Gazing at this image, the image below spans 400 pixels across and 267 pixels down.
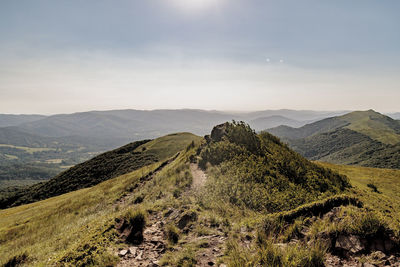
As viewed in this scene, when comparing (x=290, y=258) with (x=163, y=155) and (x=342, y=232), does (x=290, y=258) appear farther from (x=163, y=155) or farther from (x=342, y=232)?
(x=163, y=155)

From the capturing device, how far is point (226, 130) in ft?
68.0

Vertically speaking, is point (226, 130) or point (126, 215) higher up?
Answer: point (226, 130)

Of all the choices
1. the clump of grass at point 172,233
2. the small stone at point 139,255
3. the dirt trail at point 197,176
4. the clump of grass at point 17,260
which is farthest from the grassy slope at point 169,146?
the small stone at point 139,255

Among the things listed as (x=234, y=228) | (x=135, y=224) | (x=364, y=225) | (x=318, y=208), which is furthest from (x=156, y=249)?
(x=364, y=225)

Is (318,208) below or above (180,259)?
above

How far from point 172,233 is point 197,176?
299 inches

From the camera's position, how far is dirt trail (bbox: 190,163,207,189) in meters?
13.1

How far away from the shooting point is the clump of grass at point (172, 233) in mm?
7199

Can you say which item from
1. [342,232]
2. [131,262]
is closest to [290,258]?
[342,232]

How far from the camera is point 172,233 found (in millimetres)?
7449

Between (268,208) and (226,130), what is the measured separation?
11.6 meters

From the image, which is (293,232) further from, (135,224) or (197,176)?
(197,176)

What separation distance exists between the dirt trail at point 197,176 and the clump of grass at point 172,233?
202 inches

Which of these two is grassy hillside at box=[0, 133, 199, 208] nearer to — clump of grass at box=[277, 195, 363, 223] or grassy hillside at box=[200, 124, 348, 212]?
grassy hillside at box=[200, 124, 348, 212]
